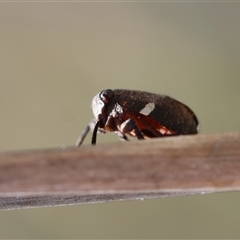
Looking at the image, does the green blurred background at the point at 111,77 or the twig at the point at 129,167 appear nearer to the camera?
the twig at the point at 129,167

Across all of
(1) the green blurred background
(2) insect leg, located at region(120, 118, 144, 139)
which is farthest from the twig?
(1) the green blurred background

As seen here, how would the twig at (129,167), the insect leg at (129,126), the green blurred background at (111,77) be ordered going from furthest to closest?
1. the green blurred background at (111,77)
2. the insect leg at (129,126)
3. the twig at (129,167)

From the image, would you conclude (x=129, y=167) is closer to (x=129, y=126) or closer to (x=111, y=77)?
(x=129, y=126)

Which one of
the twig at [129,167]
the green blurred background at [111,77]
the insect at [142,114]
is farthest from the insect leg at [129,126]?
the green blurred background at [111,77]

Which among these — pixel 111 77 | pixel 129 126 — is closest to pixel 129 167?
pixel 129 126

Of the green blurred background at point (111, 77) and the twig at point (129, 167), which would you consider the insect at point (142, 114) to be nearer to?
the twig at point (129, 167)
